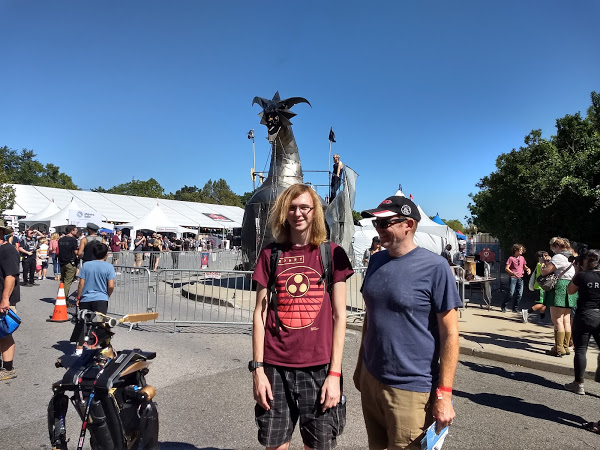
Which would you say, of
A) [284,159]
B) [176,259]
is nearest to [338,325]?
[284,159]

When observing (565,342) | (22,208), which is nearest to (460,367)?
(565,342)

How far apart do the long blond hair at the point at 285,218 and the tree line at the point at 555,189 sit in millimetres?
11361

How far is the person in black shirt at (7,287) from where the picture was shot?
189 inches

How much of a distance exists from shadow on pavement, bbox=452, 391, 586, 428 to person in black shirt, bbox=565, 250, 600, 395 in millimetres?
787

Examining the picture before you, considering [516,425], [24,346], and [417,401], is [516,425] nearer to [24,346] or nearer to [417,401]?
[417,401]

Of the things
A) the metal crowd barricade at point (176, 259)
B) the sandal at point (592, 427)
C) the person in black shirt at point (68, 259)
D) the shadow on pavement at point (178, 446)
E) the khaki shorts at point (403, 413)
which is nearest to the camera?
the khaki shorts at point (403, 413)

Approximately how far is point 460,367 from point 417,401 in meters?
4.44

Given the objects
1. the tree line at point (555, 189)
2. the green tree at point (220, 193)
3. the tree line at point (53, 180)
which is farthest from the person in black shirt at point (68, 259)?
the green tree at point (220, 193)

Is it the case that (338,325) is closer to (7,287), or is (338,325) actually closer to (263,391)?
(263,391)

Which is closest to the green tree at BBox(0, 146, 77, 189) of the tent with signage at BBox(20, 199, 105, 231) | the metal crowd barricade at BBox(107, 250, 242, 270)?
the tent with signage at BBox(20, 199, 105, 231)

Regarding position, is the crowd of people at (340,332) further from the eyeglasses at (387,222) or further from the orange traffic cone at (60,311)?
the orange traffic cone at (60,311)

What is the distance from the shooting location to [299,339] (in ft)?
7.67

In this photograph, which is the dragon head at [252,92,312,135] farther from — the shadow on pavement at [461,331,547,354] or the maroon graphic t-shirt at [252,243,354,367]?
the maroon graphic t-shirt at [252,243,354,367]

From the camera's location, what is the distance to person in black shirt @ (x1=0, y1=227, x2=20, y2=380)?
481 centimetres
